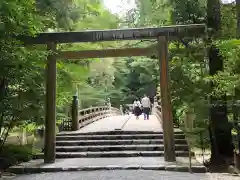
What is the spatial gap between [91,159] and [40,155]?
5.81 ft

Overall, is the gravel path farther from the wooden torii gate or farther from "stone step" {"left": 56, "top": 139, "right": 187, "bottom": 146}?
"stone step" {"left": 56, "top": 139, "right": 187, "bottom": 146}

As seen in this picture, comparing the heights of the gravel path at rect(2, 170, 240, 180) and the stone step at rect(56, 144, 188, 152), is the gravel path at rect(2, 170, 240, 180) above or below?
below

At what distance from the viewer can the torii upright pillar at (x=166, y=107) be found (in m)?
7.84

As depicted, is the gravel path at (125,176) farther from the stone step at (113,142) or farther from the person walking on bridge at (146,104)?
the person walking on bridge at (146,104)

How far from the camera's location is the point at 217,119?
790cm

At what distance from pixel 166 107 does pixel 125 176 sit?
2.41 meters

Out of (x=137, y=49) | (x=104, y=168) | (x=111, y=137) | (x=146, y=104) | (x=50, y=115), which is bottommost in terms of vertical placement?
(x=104, y=168)

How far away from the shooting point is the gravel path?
621 centimetres

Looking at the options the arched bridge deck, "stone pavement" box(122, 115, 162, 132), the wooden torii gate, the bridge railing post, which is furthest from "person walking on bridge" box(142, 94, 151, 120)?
the wooden torii gate

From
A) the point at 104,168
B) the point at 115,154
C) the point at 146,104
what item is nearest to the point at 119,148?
the point at 115,154

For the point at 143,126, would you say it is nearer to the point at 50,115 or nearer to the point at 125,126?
the point at 125,126

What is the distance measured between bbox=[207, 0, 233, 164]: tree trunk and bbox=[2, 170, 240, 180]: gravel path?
113cm

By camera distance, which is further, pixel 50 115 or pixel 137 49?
pixel 137 49

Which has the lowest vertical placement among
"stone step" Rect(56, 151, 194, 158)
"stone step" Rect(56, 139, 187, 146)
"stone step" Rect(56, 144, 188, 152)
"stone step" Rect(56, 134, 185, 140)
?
"stone step" Rect(56, 151, 194, 158)
